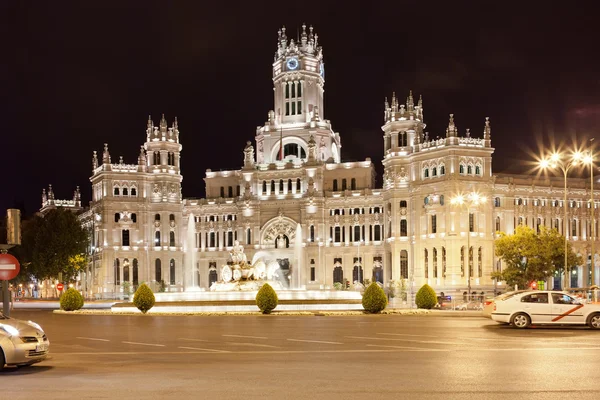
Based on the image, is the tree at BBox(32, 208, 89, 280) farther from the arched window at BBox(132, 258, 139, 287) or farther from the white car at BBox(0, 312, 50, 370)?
the white car at BBox(0, 312, 50, 370)

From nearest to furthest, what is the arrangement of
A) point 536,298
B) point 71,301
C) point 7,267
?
point 7,267, point 536,298, point 71,301

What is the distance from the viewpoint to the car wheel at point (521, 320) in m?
32.5

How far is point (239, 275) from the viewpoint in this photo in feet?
203

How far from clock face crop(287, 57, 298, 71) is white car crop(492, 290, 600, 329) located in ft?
312

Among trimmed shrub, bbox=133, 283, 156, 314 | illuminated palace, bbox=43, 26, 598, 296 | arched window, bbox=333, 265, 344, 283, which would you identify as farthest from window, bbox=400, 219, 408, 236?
trimmed shrub, bbox=133, 283, 156, 314

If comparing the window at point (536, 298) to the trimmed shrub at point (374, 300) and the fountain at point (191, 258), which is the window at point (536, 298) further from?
the fountain at point (191, 258)

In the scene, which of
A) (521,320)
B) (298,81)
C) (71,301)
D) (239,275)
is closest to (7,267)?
(521,320)

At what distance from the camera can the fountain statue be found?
61.1m

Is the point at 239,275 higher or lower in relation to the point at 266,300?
higher

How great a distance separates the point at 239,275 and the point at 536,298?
1275 inches

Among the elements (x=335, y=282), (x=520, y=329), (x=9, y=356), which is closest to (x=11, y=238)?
(x=9, y=356)

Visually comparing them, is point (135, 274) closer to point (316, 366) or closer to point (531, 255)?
point (531, 255)

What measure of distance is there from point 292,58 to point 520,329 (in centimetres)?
9793

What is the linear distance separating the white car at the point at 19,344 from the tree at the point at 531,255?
6332 cm
